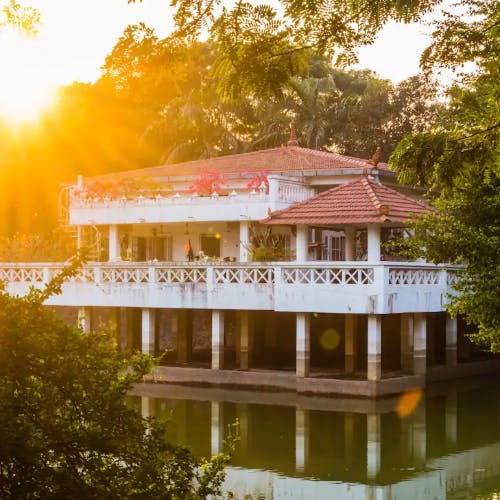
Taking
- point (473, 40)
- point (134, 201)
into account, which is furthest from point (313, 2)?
point (134, 201)

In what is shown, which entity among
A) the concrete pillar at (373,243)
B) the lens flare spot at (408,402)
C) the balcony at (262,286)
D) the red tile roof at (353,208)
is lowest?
the lens flare spot at (408,402)

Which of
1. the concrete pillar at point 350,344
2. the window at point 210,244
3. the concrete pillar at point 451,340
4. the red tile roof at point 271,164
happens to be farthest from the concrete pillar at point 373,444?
the window at point 210,244

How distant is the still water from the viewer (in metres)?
19.5

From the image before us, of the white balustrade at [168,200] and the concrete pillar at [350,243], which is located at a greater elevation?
the white balustrade at [168,200]

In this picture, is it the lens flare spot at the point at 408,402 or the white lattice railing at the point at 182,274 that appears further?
the white lattice railing at the point at 182,274

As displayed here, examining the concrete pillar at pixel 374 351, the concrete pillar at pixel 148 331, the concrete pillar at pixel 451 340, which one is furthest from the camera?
the concrete pillar at pixel 451 340

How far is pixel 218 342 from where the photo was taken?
32.0 metres

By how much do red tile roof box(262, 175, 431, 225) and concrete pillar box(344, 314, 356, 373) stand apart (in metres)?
2.80

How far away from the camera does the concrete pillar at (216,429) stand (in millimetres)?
23352

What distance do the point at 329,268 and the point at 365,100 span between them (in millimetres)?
25327

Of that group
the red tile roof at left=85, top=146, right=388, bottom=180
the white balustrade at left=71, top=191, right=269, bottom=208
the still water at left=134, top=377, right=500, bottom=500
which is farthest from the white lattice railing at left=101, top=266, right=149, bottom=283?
the red tile roof at left=85, top=146, right=388, bottom=180

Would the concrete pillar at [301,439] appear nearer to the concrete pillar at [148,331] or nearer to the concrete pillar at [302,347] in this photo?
the concrete pillar at [302,347]

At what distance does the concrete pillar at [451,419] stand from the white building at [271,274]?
3.43ft

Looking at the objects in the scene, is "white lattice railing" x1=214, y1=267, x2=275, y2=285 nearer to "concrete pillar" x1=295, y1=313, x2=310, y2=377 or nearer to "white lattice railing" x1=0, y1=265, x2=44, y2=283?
"concrete pillar" x1=295, y1=313, x2=310, y2=377
